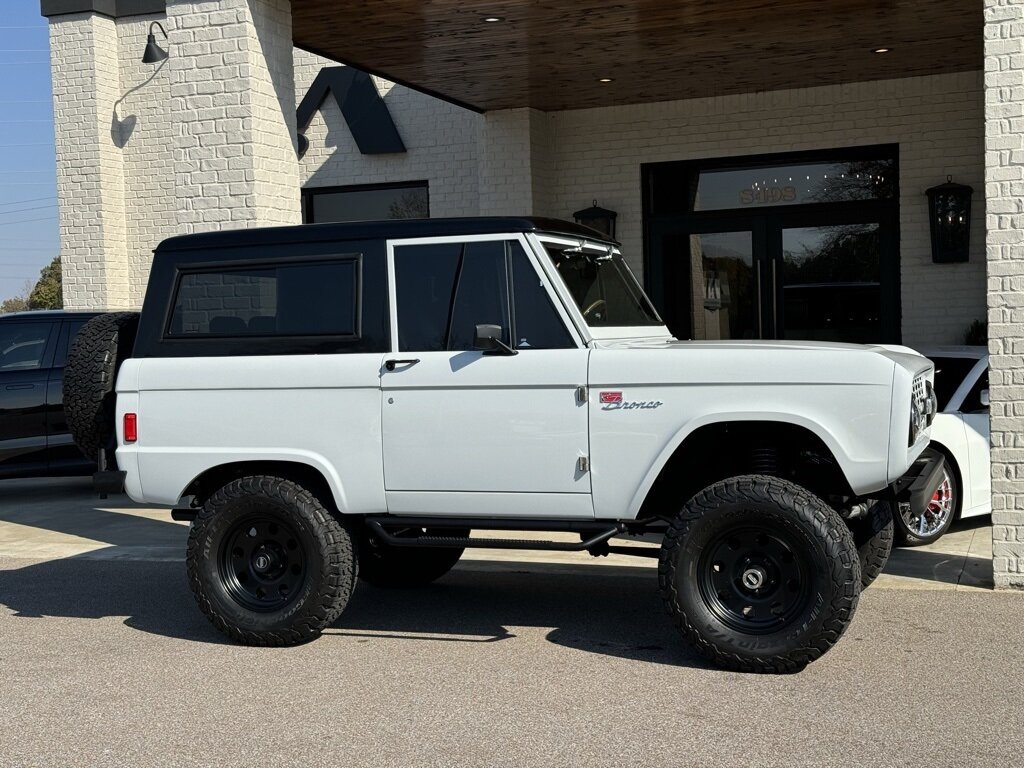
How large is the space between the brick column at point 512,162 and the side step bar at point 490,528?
8.05m

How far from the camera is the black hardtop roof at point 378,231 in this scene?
661 centimetres

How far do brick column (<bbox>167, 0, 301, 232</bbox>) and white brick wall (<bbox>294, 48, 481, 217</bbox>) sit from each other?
18.9 feet

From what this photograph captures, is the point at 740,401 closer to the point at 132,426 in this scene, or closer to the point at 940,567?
the point at 940,567

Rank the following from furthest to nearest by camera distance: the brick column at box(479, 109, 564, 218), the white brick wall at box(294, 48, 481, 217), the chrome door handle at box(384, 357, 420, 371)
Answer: the white brick wall at box(294, 48, 481, 217)
the brick column at box(479, 109, 564, 218)
the chrome door handle at box(384, 357, 420, 371)

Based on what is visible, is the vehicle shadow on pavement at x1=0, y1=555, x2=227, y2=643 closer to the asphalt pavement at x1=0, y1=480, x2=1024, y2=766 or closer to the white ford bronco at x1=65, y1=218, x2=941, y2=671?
the asphalt pavement at x1=0, y1=480, x2=1024, y2=766

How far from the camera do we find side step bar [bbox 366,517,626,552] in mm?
6277

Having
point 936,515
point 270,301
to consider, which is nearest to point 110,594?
point 270,301

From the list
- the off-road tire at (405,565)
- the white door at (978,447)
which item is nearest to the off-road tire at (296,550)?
the off-road tire at (405,565)

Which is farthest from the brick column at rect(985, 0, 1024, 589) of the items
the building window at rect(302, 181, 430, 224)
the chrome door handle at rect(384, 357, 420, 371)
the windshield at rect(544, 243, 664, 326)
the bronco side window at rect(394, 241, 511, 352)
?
the building window at rect(302, 181, 430, 224)

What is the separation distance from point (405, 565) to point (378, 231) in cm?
235

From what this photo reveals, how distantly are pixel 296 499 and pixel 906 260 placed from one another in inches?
344

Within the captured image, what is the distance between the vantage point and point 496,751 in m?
4.93

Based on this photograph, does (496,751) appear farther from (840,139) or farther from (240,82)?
(840,139)

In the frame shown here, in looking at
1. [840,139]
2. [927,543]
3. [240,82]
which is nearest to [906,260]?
[840,139]
